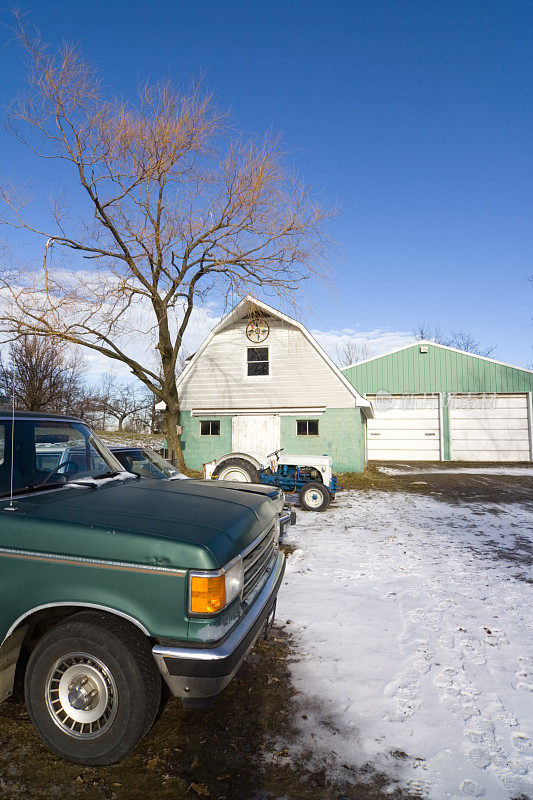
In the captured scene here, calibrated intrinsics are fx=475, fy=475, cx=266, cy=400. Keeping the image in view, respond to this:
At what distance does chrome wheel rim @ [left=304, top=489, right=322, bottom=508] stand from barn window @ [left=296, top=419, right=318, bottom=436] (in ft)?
21.1

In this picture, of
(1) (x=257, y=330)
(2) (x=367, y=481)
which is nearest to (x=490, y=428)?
(2) (x=367, y=481)

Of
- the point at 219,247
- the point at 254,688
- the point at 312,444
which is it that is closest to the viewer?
the point at 254,688

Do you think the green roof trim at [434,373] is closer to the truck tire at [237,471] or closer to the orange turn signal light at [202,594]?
the truck tire at [237,471]

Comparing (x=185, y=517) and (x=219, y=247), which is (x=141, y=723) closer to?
(x=185, y=517)

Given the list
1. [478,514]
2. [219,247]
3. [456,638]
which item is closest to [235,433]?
[219,247]

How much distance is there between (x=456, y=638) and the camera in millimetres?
4453

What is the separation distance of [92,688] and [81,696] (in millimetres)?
76

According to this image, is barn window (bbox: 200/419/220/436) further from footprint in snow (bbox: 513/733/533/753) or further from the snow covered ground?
footprint in snow (bbox: 513/733/533/753)

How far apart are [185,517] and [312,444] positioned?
14.8 metres

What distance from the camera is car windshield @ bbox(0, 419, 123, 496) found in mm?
3371

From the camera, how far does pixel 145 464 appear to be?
716cm

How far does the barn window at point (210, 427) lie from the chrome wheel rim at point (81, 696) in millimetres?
15697

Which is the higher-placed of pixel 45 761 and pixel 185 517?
pixel 185 517

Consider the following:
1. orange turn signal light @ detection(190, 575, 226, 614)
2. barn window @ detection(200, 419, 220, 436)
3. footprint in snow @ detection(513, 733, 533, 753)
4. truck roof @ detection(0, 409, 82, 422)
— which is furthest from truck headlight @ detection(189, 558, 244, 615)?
barn window @ detection(200, 419, 220, 436)
